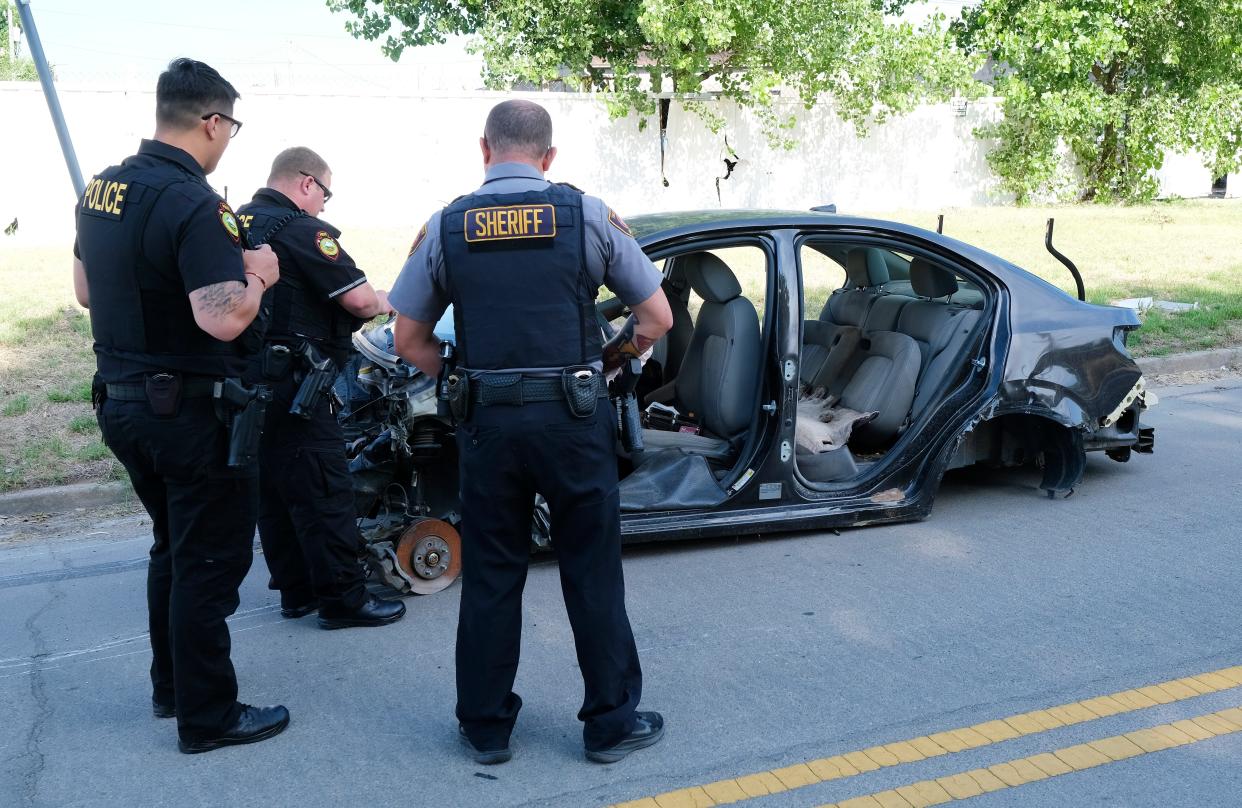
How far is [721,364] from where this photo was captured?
526 cm

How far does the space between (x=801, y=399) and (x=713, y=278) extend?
117cm

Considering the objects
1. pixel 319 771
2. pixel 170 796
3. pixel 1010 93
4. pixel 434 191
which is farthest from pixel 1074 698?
pixel 1010 93

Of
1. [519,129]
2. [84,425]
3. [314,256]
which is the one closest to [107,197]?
[314,256]

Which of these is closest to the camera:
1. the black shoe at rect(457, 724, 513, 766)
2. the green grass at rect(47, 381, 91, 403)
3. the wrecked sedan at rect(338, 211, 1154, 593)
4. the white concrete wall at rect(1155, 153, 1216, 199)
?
the black shoe at rect(457, 724, 513, 766)

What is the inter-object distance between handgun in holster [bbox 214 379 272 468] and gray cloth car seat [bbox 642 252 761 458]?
2147 millimetres

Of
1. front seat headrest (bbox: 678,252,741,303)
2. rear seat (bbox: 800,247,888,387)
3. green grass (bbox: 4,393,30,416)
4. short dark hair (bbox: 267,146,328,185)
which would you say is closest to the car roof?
front seat headrest (bbox: 678,252,741,303)

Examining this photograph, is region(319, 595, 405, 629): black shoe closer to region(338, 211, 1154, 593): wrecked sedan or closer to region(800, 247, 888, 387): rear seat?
region(338, 211, 1154, 593): wrecked sedan

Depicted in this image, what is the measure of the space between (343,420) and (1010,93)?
1920 centimetres

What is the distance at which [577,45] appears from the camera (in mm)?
19656

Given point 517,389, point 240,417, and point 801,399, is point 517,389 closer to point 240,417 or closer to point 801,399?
point 240,417

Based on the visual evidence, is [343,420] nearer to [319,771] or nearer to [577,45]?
[319,771]

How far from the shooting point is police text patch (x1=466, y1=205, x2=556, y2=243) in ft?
10.2

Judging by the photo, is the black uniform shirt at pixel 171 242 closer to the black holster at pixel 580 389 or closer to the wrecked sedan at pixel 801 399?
the black holster at pixel 580 389

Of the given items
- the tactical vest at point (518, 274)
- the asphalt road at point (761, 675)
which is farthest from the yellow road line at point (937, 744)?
the tactical vest at point (518, 274)
